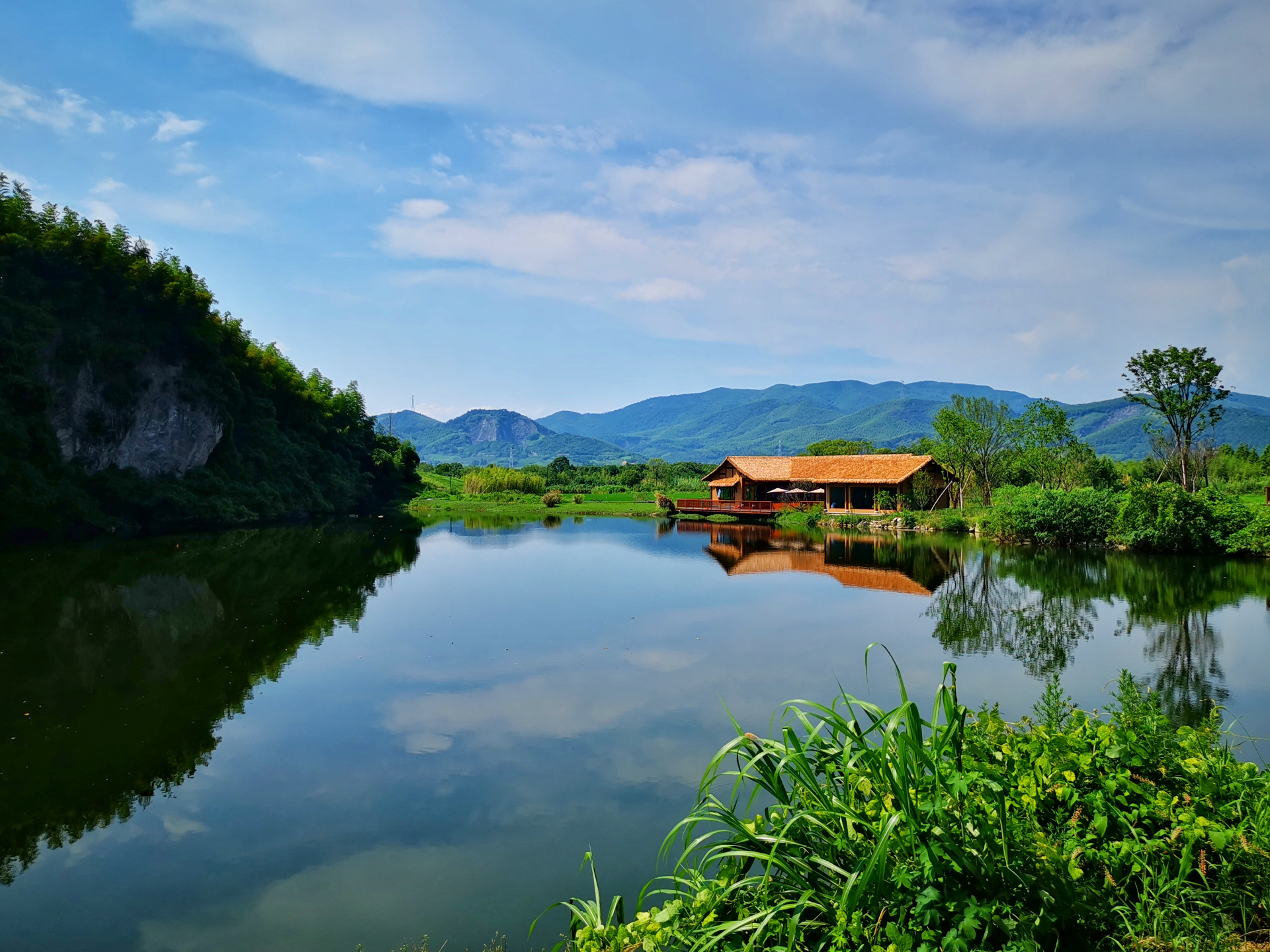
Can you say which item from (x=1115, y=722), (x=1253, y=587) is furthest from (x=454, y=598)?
(x=1253, y=587)

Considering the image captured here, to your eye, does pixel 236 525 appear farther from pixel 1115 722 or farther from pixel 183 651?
pixel 1115 722

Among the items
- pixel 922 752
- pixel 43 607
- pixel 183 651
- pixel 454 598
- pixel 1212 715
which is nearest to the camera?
pixel 922 752

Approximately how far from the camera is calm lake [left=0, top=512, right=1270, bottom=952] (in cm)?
528

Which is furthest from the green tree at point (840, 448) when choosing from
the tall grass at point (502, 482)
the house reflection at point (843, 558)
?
the house reflection at point (843, 558)

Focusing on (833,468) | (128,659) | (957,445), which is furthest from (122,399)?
(957,445)

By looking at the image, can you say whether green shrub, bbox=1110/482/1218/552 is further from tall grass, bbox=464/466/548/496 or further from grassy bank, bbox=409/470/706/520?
tall grass, bbox=464/466/548/496

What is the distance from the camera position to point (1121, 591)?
1738 centimetres

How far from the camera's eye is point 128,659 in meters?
11.2

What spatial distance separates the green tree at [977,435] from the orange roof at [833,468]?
2.80 m

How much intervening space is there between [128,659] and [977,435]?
138 feet

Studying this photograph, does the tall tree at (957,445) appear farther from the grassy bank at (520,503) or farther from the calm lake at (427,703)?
the calm lake at (427,703)

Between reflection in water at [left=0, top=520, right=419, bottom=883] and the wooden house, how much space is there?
89.7 ft

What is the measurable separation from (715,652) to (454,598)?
755 centimetres

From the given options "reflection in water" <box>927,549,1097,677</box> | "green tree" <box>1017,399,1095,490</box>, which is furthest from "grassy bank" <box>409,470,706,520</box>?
"reflection in water" <box>927,549,1097,677</box>
